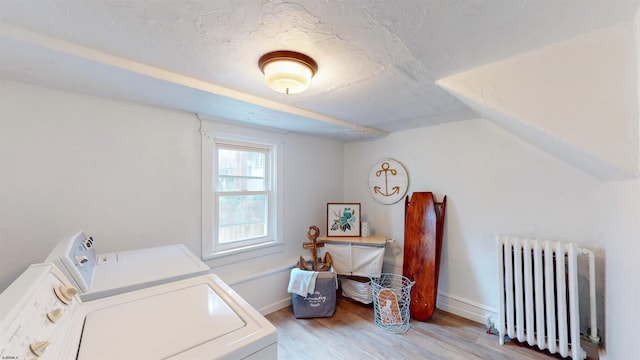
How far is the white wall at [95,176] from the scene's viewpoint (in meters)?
1.52

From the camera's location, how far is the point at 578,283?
6.46 ft

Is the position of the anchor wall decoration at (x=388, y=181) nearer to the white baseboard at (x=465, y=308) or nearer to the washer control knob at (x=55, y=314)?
the white baseboard at (x=465, y=308)

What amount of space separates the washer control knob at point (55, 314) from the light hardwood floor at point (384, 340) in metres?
1.58

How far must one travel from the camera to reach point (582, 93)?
3.91ft

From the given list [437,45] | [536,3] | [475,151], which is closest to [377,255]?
[475,151]

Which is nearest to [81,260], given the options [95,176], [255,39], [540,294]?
[95,176]

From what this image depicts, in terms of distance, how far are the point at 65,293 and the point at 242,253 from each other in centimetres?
166

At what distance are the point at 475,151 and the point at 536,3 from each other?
176 cm

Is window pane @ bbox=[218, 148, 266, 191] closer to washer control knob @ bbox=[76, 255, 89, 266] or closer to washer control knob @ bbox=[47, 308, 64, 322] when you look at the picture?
washer control knob @ bbox=[76, 255, 89, 266]

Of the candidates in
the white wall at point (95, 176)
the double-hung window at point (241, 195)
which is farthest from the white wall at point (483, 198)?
the white wall at point (95, 176)

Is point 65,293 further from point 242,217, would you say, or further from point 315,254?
point 315,254

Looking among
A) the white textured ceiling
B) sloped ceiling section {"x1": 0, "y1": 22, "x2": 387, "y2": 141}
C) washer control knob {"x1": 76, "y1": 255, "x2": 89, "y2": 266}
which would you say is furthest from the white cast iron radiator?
washer control knob {"x1": 76, "y1": 255, "x2": 89, "y2": 266}

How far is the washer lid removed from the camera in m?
0.79

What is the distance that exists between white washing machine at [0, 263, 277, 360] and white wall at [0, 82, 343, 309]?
90 centimetres
